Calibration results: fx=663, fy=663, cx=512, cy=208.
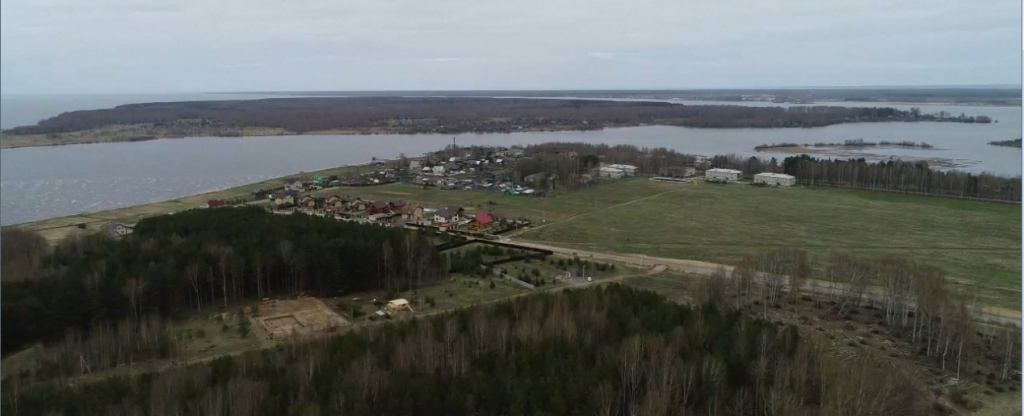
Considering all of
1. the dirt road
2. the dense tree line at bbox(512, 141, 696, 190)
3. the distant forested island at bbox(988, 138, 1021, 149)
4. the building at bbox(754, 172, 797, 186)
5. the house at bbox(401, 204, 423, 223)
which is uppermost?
the distant forested island at bbox(988, 138, 1021, 149)

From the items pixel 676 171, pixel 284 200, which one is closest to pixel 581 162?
pixel 676 171

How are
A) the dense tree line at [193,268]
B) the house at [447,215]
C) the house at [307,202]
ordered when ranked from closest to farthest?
the dense tree line at [193,268] < the house at [447,215] < the house at [307,202]

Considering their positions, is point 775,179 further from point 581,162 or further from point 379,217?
point 379,217

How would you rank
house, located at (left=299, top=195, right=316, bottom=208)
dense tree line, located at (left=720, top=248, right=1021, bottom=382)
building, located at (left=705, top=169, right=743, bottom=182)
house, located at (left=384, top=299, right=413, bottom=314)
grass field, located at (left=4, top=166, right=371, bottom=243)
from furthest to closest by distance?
building, located at (left=705, top=169, right=743, bottom=182), house, located at (left=299, top=195, right=316, bottom=208), grass field, located at (left=4, top=166, right=371, bottom=243), house, located at (left=384, top=299, right=413, bottom=314), dense tree line, located at (left=720, top=248, right=1021, bottom=382)

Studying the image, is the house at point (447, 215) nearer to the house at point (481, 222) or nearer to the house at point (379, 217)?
the house at point (481, 222)

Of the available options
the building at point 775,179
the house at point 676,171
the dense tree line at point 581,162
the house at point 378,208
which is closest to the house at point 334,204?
the house at point 378,208

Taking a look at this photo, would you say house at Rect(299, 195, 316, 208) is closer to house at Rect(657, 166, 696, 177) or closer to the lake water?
the lake water

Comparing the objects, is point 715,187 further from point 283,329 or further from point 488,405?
point 488,405

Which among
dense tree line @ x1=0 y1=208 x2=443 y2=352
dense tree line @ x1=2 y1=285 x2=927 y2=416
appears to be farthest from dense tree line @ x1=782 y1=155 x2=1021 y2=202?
dense tree line @ x1=0 y1=208 x2=443 y2=352
